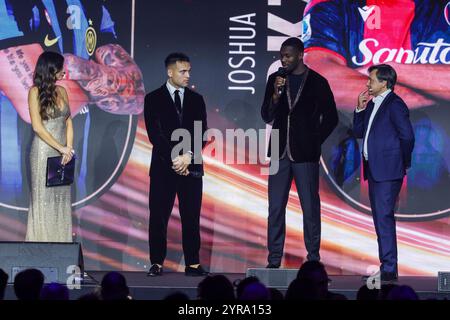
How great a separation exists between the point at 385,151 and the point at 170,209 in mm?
1857

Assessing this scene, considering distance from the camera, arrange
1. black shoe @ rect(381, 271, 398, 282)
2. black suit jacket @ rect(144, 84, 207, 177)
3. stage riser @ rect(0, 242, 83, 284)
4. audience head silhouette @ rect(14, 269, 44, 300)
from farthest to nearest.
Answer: black suit jacket @ rect(144, 84, 207, 177) → black shoe @ rect(381, 271, 398, 282) → stage riser @ rect(0, 242, 83, 284) → audience head silhouette @ rect(14, 269, 44, 300)

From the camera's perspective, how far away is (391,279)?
870cm

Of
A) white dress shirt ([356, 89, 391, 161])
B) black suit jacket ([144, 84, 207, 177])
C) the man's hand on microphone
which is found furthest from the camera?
black suit jacket ([144, 84, 207, 177])

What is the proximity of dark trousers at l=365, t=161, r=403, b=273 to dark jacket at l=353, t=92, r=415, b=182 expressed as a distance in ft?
0.29

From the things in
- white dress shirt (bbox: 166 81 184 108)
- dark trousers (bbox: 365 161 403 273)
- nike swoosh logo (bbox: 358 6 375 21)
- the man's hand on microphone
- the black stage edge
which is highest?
nike swoosh logo (bbox: 358 6 375 21)

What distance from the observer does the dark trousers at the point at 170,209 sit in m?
9.13

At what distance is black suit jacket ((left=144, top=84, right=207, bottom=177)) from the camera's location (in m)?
9.05

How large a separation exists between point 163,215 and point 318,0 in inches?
92.7

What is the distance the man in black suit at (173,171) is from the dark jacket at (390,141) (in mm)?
1460

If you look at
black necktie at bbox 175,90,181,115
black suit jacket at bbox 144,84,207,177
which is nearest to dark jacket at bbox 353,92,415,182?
black suit jacket at bbox 144,84,207,177

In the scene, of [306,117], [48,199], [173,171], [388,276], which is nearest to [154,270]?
[173,171]

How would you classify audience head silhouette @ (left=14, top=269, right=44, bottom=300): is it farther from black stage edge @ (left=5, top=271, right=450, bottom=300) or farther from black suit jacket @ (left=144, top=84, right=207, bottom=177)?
black suit jacket @ (left=144, top=84, right=207, bottom=177)
